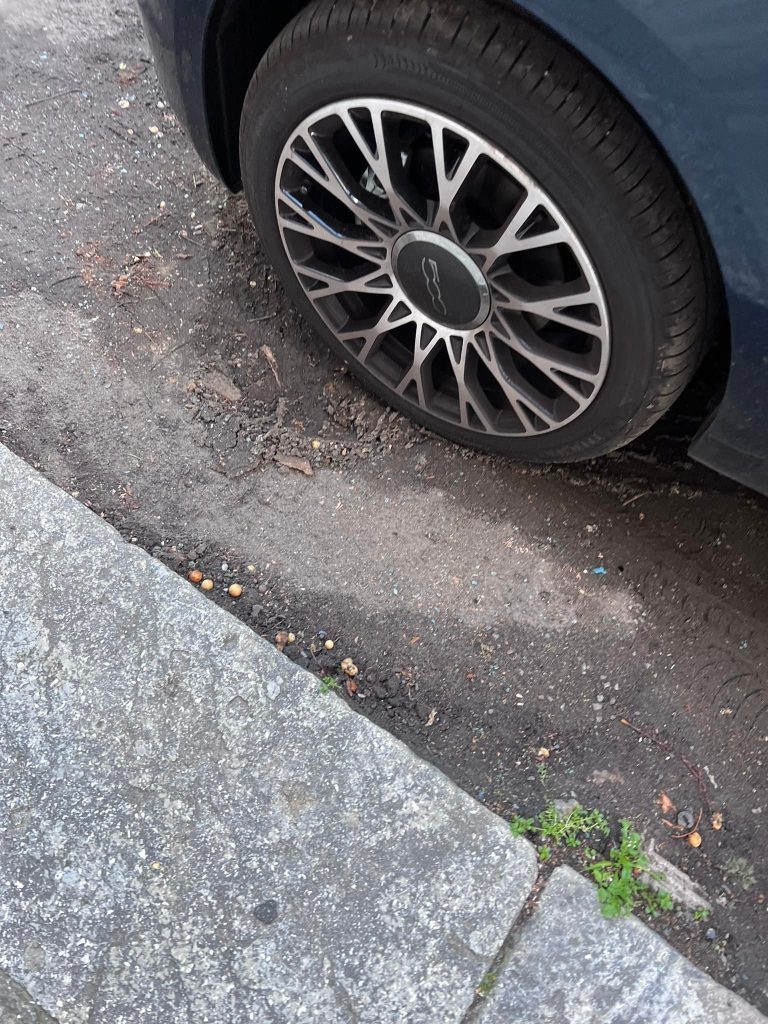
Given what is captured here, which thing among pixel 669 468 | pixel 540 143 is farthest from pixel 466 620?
pixel 540 143

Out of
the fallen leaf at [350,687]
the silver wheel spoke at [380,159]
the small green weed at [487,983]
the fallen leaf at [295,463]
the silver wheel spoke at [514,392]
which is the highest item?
the silver wheel spoke at [380,159]

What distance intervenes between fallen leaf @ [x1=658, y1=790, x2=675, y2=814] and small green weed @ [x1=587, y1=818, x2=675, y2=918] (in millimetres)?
111

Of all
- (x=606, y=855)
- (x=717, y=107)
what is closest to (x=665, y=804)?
(x=606, y=855)

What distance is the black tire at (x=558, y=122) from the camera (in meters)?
1.59

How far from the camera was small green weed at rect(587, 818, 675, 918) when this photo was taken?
1.82 m

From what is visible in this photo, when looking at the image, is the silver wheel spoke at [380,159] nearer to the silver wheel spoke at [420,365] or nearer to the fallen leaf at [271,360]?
the silver wheel spoke at [420,365]

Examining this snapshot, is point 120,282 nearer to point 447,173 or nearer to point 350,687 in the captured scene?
point 447,173

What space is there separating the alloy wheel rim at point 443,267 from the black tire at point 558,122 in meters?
0.04

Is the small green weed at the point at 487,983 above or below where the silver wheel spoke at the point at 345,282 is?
below

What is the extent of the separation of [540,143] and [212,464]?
4.27 ft

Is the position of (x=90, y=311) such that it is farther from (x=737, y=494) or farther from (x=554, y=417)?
(x=737, y=494)

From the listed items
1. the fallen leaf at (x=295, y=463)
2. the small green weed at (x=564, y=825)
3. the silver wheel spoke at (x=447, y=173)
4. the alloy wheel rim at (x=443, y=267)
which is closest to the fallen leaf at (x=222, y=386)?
the fallen leaf at (x=295, y=463)

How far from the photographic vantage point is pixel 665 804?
1984mm

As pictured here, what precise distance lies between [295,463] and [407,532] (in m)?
0.41
